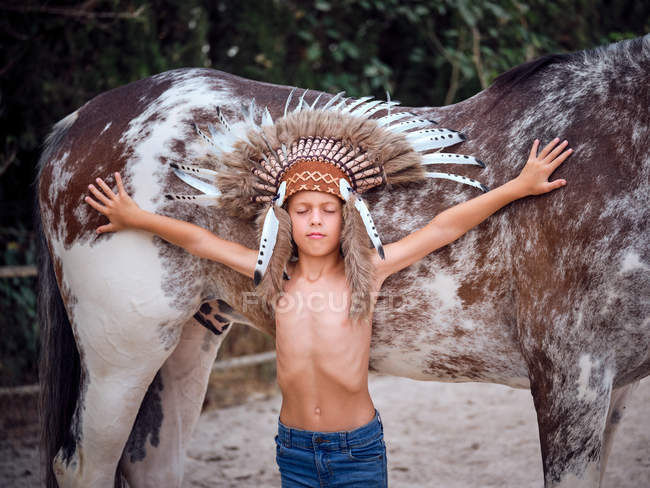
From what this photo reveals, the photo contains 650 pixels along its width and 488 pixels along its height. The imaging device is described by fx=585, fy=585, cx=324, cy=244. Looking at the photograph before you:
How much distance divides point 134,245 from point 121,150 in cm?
38

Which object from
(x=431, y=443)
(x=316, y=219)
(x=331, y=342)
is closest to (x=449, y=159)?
(x=316, y=219)

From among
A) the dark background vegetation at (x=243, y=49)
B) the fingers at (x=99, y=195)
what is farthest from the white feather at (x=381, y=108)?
the dark background vegetation at (x=243, y=49)

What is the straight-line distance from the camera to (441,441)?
13.2ft

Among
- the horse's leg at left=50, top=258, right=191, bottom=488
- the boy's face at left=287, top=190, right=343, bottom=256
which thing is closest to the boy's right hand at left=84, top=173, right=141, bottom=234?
the horse's leg at left=50, top=258, right=191, bottom=488

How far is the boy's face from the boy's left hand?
576mm

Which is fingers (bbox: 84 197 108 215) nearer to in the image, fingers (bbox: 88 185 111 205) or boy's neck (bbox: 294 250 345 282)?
fingers (bbox: 88 185 111 205)

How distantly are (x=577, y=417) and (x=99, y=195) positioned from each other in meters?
1.76

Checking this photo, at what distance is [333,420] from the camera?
1886mm

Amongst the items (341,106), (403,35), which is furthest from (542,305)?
(403,35)

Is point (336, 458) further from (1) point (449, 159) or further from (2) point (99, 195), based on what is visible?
(2) point (99, 195)

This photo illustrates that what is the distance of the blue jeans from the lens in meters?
1.85

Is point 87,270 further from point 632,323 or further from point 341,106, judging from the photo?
point 632,323

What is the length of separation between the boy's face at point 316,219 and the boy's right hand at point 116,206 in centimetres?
61

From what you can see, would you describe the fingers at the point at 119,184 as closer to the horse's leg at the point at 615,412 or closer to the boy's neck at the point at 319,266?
the boy's neck at the point at 319,266
